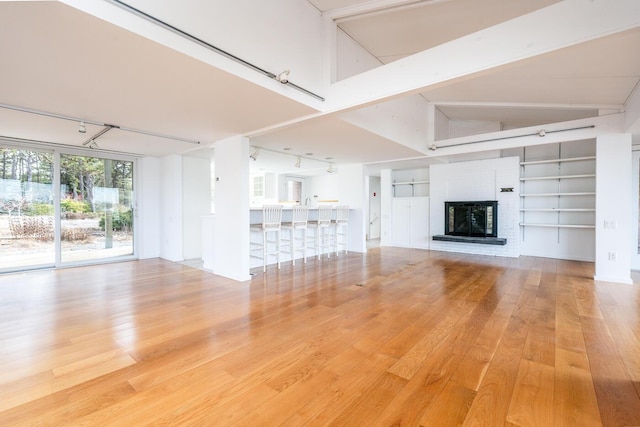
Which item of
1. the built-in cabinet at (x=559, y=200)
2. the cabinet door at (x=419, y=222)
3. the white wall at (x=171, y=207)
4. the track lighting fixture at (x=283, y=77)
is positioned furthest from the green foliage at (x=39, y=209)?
the built-in cabinet at (x=559, y=200)

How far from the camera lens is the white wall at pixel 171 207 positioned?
644cm

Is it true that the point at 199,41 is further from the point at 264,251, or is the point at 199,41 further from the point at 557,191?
the point at 557,191

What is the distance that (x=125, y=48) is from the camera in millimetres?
2191

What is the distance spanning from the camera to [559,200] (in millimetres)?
6375

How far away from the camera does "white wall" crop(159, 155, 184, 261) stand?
644 centimetres

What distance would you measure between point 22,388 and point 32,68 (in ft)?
8.27

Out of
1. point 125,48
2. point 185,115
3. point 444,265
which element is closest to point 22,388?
point 125,48

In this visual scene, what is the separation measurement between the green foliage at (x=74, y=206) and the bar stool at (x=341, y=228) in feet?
17.2

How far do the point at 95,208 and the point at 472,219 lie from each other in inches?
326

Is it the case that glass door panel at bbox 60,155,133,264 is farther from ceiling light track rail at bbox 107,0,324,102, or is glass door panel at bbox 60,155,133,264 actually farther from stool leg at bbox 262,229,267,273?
ceiling light track rail at bbox 107,0,324,102

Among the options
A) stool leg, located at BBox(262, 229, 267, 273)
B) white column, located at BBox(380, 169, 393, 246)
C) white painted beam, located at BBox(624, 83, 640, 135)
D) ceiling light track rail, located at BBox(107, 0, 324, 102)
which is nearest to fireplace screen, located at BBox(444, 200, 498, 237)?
white column, located at BBox(380, 169, 393, 246)

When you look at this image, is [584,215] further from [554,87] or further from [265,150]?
[265,150]

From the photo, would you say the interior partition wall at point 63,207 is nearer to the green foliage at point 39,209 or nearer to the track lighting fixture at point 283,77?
the green foliage at point 39,209

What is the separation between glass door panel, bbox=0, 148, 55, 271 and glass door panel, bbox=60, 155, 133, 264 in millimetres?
213
